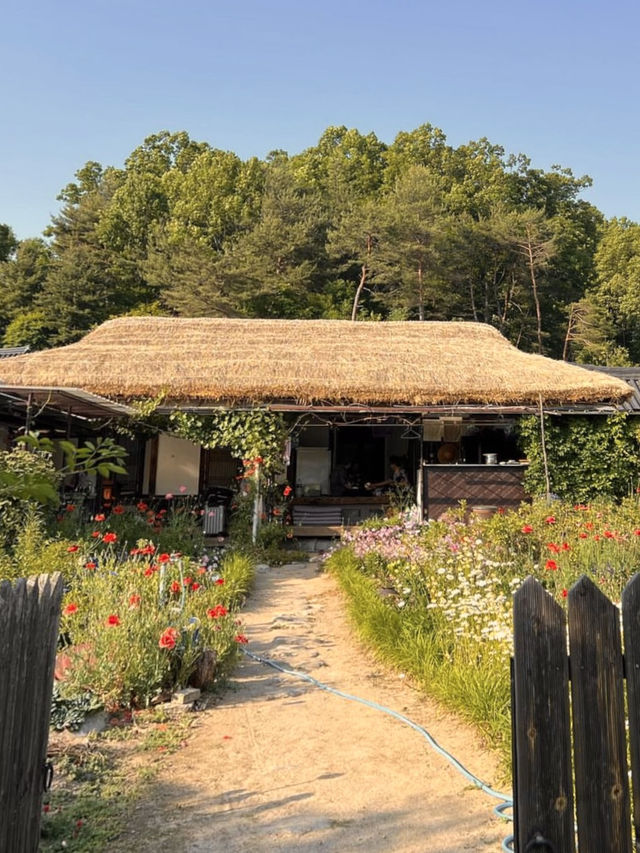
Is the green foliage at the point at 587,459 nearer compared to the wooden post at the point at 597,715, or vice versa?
the wooden post at the point at 597,715

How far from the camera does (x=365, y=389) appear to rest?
1015 centimetres

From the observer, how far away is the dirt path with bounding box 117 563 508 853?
2285 millimetres

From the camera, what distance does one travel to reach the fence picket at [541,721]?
5.30ft

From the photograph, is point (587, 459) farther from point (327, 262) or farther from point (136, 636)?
point (327, 262)

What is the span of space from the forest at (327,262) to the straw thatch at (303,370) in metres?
12.6

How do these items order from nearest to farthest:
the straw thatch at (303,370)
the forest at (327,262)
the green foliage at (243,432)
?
the green foliage at (243,432), the straw thatch at (303,370), the forest at (327,262)

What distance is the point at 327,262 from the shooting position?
28906mm

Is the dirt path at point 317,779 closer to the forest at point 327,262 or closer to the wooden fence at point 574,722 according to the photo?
the wooden fence at point 574,722

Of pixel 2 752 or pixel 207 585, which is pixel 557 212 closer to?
pixel 207 585

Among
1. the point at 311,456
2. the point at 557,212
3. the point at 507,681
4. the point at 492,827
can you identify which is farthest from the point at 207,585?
the point at 557,212

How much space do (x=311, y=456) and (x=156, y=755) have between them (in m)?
10.9

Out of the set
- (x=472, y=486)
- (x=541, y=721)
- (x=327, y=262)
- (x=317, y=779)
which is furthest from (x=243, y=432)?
(x=327, y=262)

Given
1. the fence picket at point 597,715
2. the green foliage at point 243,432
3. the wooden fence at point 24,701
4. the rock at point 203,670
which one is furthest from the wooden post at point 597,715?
the green foliage at point 243,432

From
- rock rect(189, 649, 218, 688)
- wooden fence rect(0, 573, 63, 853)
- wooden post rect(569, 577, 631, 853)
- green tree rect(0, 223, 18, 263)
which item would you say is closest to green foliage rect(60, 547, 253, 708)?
rock rect(189, 649, 218, 688)
